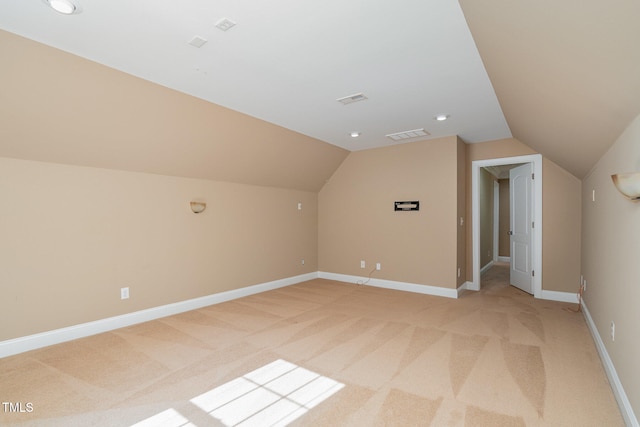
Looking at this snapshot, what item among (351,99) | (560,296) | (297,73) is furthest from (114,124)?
(560,296)

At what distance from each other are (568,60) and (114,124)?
3.83m

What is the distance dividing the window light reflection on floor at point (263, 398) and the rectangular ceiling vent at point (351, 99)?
2.82 meters

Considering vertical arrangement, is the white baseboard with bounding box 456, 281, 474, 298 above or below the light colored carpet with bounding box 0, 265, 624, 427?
above

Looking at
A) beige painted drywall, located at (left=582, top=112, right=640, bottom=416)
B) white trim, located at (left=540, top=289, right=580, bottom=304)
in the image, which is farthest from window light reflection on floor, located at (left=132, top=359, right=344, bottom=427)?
white trim, located at (left=540, top=289, right=580, bottom=304)

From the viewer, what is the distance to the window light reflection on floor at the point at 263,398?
6.48 ft

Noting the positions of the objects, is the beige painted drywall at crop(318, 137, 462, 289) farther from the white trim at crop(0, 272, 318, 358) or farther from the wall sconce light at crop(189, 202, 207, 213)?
the wall sconce light at crop(189, 202, 207, 213)

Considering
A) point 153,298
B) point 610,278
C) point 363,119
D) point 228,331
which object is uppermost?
point 363,119

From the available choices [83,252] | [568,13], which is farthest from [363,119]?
[83,252]

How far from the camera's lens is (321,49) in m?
2.46

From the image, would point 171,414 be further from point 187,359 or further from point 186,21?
Answer: point 186,21

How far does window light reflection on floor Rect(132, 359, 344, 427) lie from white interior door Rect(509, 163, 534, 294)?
4378 mm

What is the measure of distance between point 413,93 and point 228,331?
3.40 meters

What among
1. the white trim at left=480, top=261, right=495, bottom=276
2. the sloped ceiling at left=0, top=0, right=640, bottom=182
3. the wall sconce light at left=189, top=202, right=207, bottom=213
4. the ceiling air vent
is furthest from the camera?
the white trim at left=480, top=261, right=495, bottom=276

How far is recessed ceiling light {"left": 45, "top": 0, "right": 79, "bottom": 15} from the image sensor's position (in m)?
1.88
